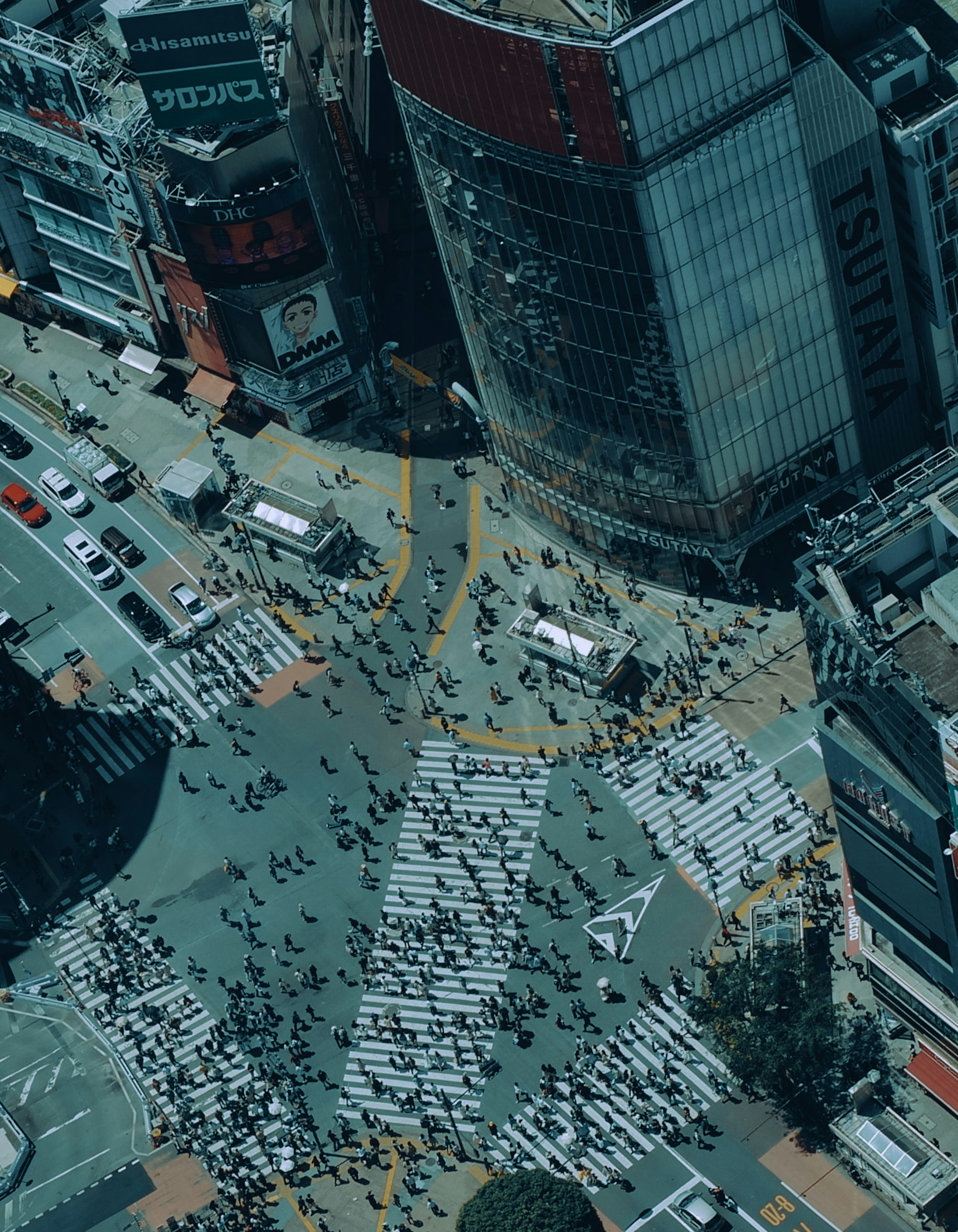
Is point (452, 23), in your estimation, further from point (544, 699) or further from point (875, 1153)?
point (875, 1153)

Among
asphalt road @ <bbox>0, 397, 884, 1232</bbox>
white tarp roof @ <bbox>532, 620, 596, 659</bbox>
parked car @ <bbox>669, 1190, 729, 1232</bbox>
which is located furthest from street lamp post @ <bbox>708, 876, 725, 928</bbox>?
white tarp roof @ <bbox>532, 620, 596, 659</bbox>

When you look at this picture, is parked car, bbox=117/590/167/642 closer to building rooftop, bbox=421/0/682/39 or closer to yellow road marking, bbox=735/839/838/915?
yellow road marking, bbox=735/839/838/915

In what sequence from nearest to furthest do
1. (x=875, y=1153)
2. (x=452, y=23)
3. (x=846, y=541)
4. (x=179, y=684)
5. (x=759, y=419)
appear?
(x=846, y=541) < (x=875, y=1153) < (x=452, y=23) < (x=759, y=419) < (x=179, y=684)

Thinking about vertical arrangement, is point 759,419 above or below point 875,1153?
above

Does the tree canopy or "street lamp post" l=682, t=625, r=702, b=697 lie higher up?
"street lamp post" l=682, t=625, r=702, b=697

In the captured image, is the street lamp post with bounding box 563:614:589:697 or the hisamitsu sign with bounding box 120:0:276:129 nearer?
the street lamp post with bounding box 563:614:589:697

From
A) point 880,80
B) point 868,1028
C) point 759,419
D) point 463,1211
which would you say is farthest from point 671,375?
point 463,1211

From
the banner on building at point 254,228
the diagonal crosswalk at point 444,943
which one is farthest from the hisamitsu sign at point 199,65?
the diagonal crosswalk at point 444,943
